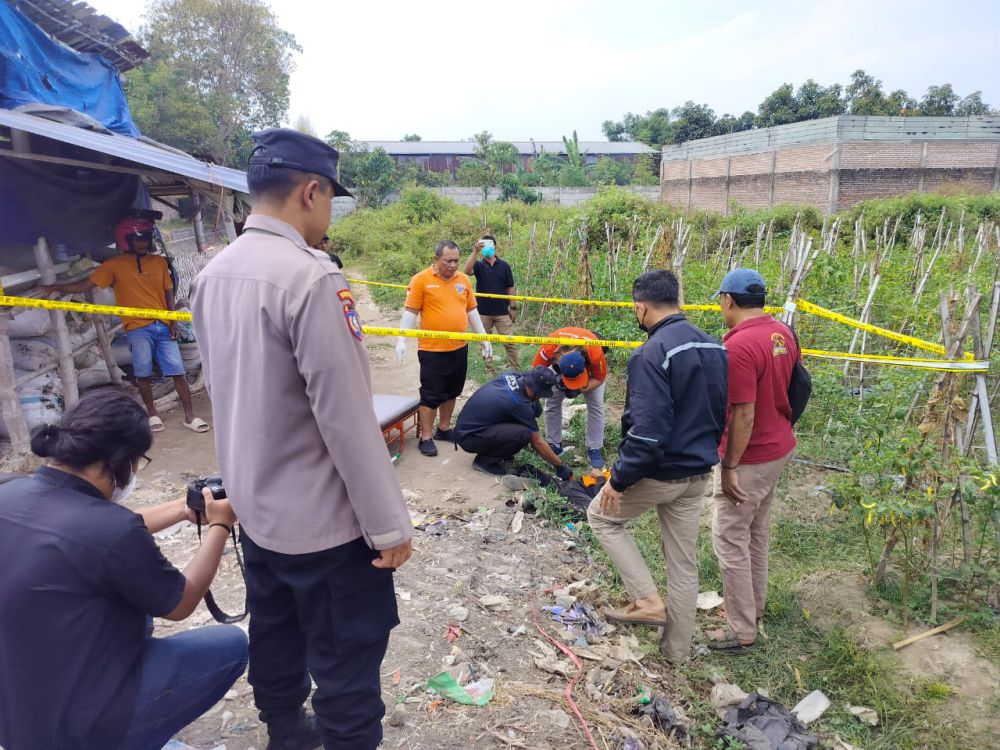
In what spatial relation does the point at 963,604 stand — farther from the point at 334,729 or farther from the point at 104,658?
the point at 104,658

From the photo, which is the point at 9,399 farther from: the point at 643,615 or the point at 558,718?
the point at 643,615

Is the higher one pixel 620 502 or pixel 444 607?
pixel 620 502

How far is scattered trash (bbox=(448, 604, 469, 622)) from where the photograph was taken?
Answer: 3.05 metres

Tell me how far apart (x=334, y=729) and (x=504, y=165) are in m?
36.5

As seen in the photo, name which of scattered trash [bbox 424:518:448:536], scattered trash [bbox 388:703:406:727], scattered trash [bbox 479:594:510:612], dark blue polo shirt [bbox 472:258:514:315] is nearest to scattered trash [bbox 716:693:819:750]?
scattered trash [bbox 479:594:510:612]

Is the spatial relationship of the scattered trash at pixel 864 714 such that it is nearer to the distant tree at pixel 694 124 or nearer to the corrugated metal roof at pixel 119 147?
the corrugated metal roof at pixel 119 147

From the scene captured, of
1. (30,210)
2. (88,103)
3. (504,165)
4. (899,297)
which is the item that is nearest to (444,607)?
(30,210)

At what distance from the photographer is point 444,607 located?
314 cm

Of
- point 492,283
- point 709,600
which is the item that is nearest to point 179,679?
point 709,600

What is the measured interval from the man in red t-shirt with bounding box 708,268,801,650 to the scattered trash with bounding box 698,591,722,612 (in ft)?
0.94

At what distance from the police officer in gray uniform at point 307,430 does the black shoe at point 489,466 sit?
319 cm

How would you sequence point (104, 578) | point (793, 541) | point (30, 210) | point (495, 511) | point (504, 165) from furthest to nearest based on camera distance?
point (504, 165)
point (30, 210)
point (495, 511)
point (793, 541)
point (104, 578)

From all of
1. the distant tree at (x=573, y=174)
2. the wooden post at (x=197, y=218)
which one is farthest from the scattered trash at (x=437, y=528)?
the distant tree at (x=573, y=174)

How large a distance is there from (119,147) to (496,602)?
15.1 ft
